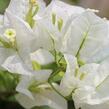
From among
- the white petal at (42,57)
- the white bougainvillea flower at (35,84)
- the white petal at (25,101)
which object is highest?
the white petal at (42,57)

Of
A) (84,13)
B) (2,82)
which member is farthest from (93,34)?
(2,82)

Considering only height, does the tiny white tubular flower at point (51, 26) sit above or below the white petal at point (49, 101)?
above

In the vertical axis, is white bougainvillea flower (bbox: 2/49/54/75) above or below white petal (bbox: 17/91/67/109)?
above

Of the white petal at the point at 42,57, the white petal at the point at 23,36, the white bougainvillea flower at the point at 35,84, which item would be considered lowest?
the white bougainvillea flower at the point at 35,84

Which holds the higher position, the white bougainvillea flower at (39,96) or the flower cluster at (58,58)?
the flower cluster at (58,58)

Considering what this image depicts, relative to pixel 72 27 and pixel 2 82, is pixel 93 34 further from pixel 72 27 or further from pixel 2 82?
pixel 2 82

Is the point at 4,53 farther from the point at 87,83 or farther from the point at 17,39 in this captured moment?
the point at 87,83

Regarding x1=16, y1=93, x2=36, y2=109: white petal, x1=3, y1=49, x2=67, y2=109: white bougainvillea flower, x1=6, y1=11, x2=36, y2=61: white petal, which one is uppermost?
x1=6, y1=11, x2=36, y2=61: white petal
